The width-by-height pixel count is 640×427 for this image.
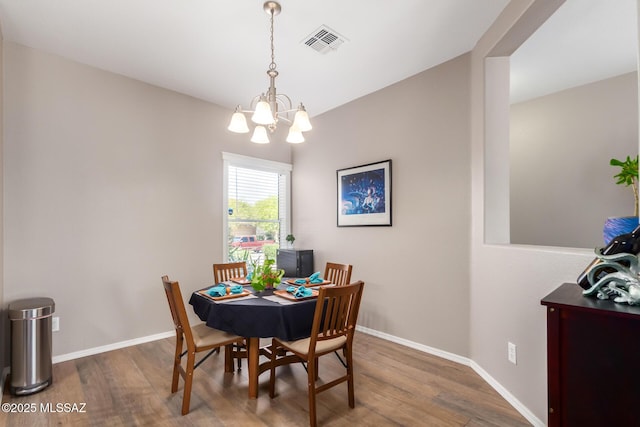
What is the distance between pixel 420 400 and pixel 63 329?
3.23m

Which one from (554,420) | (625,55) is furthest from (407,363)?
(625,55)

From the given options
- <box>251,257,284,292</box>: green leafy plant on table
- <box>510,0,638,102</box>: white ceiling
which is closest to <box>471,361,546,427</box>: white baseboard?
<box>251,257,284,292</box>: green leafy plant on table

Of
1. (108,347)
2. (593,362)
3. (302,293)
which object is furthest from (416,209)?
(108,347)

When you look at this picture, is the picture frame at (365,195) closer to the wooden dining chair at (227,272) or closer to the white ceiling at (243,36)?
the white ceiling at (243,36)

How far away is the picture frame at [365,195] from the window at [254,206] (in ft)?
3.63

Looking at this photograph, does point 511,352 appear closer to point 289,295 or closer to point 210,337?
point 289,295

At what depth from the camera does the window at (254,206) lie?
13.7ft

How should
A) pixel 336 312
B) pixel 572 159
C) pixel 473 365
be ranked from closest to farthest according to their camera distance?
pixel 336 312
pixel 473 365
pixel 572 159

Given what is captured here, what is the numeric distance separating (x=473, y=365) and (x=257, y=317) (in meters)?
2.03

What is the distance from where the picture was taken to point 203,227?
3.86 meters

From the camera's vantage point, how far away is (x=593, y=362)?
1.13 metres

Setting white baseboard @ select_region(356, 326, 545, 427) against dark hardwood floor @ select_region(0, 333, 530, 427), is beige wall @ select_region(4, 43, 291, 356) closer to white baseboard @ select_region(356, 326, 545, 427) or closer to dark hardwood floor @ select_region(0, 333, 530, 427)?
dark hardwood floor @ select_region(0, 333, 530, 427)

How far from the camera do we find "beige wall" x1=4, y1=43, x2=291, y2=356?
2.75 meters

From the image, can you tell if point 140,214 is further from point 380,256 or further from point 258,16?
point 380,256
